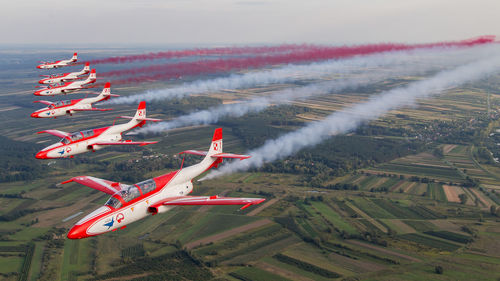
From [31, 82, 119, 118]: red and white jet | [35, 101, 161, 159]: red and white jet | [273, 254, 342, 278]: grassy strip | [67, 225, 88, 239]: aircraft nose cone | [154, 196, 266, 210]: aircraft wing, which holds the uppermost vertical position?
[31, 82, 119, 118]: red and white jet

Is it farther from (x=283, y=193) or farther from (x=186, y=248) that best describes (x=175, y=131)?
(x=186, y=248)

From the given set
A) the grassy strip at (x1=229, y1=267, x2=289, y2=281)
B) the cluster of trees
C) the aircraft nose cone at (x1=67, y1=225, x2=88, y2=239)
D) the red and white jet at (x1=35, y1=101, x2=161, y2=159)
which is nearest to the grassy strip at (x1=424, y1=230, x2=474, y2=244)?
the cluster of trees

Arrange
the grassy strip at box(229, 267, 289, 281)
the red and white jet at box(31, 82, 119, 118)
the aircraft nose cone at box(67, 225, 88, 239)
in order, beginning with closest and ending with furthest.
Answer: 1. the aircraft nose cone at box(67, 225, 88, 239)
2. the red and white jet at box(31, 82, 119, 118)
3. the grassy strip at box(229, 267, 289, 281)

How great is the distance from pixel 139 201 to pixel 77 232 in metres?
6.02

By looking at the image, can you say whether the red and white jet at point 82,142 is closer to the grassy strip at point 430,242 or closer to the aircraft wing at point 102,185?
the aircraft wing at point 102,185

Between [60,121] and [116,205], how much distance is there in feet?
545

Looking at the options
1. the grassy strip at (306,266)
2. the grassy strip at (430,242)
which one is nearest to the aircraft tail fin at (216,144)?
the grassy strip at (306,266)

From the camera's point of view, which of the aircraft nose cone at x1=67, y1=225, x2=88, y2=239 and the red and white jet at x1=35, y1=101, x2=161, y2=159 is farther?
the red and white jet at x1=35, y1=101, x2=161, y2=159

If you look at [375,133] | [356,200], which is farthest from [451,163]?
[356,200]

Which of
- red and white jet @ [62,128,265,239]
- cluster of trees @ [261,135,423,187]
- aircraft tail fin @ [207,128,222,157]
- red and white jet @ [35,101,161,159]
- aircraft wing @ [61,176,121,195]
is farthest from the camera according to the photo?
cluster of trees @ [261,135,423,187]

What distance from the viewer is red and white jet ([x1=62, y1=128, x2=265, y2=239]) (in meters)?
30.4

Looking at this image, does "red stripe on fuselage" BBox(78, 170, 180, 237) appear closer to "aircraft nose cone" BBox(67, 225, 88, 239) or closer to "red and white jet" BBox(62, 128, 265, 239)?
"red and white jet" BBox(62, 128, 265, 239)

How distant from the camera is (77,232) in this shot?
95.4 ft

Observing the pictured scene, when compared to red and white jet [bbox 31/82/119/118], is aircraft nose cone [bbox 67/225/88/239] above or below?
below
